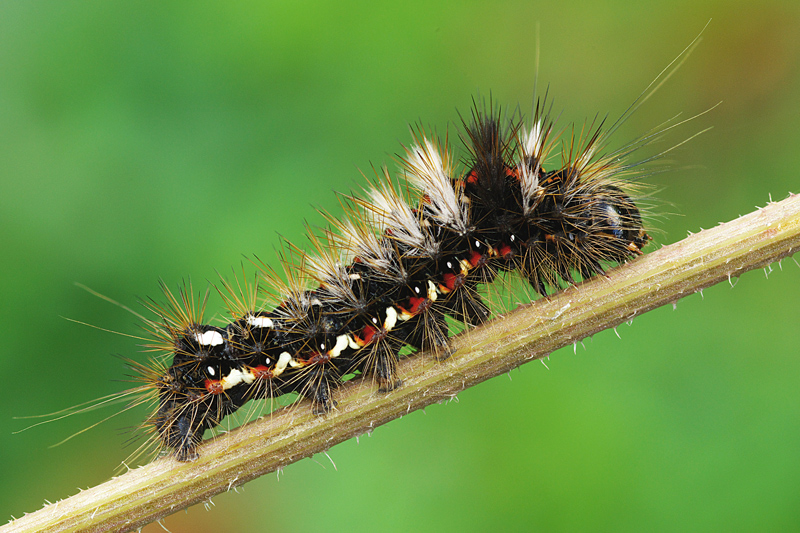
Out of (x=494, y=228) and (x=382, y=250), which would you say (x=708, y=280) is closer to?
(x=494, y=228)

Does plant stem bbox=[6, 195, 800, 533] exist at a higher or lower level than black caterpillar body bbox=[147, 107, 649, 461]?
lower

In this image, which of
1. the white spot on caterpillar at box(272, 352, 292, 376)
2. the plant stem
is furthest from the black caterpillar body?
the plant stem

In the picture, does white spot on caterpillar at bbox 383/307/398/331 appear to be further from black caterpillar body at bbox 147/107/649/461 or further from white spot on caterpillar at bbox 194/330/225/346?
white spot on caterpillar at bbox 194/330/225/346


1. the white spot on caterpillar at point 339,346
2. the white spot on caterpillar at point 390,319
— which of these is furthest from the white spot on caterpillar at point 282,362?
A: the white spot on caterpillar at point 390,319

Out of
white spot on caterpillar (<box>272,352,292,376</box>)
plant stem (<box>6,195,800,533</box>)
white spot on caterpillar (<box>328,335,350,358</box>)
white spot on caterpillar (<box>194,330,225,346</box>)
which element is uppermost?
white spot on caterpillar (<box>194,330,225,346</box>)

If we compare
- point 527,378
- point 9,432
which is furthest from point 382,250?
point 9,432

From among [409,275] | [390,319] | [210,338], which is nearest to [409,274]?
[409,275]

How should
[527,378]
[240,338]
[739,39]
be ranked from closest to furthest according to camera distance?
[240,338], [527,378], [739,39]
